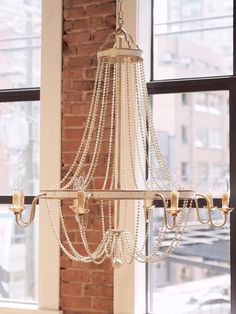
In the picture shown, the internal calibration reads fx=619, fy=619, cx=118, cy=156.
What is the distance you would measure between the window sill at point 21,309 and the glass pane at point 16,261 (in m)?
0.10

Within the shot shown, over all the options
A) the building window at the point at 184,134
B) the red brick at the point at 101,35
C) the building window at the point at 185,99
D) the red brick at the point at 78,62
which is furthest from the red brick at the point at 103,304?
the red brick at the point at 101,35

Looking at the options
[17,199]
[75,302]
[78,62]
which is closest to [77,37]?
[78,62]

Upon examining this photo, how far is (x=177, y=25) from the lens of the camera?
3.21 meters

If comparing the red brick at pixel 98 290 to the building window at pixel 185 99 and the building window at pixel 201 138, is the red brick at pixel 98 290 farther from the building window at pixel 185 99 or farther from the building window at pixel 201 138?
the building window at pixel 185 99

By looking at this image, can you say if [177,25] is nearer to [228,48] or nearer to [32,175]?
[228,48]

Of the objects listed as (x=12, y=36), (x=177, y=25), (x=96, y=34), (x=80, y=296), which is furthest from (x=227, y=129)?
(x=12, y=36)

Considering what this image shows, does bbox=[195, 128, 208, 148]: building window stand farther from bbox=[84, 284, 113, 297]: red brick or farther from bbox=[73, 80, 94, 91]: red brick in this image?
bbox=[84, 284, 113, 297]: red brick

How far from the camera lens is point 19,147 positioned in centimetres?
349

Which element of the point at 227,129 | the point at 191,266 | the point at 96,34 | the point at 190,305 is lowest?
the point at 190,305

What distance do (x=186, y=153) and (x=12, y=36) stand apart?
4.05 ft

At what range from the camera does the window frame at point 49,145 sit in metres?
3.17

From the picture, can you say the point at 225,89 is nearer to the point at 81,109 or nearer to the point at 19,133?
the point at 81,109

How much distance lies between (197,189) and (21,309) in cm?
112

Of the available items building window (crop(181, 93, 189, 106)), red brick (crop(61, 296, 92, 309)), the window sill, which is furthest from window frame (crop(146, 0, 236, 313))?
the window sill
